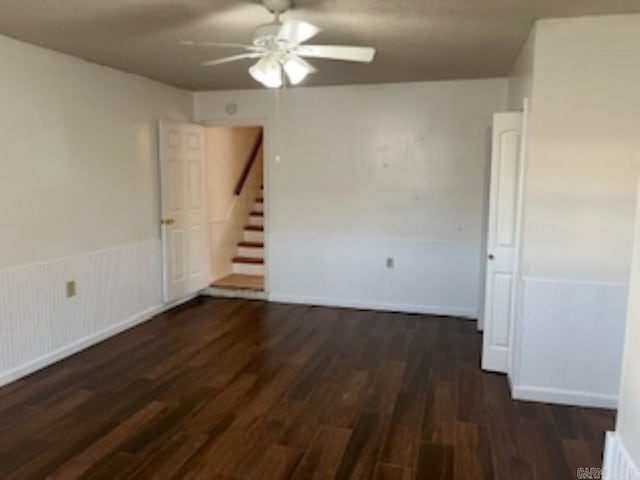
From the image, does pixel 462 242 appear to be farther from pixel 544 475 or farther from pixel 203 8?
pixel 203 8

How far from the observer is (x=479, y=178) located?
4938 millimetres

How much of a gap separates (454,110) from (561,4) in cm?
220

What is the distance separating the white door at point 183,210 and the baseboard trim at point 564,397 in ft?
11.7

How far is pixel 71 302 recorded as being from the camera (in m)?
4.00

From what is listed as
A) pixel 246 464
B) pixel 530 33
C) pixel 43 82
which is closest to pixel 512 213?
pixel 530 33

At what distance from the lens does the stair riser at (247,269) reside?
6.60m

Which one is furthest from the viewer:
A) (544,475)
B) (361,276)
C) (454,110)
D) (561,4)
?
(361,276)

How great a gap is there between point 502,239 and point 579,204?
2.17 ft

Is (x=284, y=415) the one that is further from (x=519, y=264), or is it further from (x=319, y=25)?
(x=319, y=25)

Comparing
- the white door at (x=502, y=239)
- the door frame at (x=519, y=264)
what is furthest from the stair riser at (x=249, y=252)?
the door frame at (x=519, y=264)

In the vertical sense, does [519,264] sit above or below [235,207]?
below

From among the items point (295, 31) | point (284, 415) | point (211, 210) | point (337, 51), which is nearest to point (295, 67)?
point (337, 51)

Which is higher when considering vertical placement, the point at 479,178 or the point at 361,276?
the point at 479,178

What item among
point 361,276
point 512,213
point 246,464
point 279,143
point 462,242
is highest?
point 279,143
